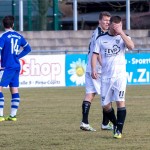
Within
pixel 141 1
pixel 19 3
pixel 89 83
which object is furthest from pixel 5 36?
pixel 141 1

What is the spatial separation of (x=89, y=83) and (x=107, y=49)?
59.3 inches

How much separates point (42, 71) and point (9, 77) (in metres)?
12.8

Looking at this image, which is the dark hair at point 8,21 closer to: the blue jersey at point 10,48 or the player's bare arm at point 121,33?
the blue jersey at point 10,48

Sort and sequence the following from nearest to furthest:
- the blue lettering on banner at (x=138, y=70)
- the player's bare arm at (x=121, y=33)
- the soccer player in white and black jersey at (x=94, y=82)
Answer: the player's bare arm at (x=121, y=33)
the soccer player in white and black jersey at (x=94, y=82)
the blue lettering on banner at (x=138, y=70)

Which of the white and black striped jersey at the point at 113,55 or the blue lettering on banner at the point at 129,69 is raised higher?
the white and black striped jersey at the point at 113,55

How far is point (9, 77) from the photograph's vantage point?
16.4m

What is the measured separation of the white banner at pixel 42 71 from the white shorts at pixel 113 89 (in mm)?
15804

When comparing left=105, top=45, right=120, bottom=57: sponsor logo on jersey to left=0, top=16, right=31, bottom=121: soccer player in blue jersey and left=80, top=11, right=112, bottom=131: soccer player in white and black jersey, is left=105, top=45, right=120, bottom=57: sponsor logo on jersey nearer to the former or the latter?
left=80, top=11, right=112, bottom=131: soccer player in white and black jersey

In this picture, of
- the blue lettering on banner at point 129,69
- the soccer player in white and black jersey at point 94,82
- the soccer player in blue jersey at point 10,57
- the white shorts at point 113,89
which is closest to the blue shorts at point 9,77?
the soccer player in blue jersey at point 10,57

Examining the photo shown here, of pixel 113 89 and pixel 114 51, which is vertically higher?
pixel 114 51

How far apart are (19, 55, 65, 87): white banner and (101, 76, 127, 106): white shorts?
51.9 feet

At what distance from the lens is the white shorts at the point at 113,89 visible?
1309 centimetres

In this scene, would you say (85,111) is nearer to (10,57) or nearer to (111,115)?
(111,115)

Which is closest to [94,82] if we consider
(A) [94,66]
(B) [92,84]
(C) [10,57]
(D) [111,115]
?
(B) [92,84]
